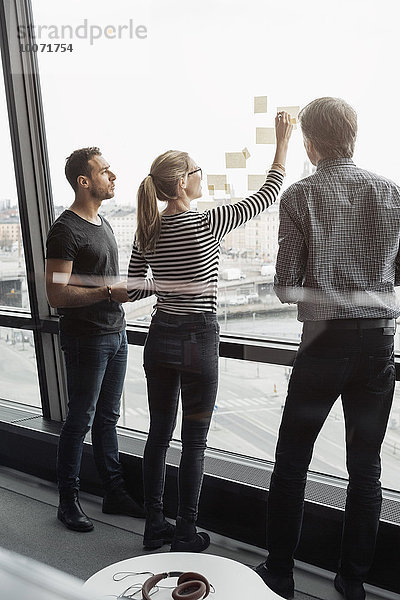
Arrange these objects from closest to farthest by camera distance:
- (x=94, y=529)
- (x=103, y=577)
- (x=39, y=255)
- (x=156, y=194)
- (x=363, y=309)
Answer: (x=103, y=577) < (x=363, y=309) < (x=156, y=194) < (x=94, y=529) < (x=39, y=255)

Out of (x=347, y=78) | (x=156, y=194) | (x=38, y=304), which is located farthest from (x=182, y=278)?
(x=38, y=304)

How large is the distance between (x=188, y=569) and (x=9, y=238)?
2072mm

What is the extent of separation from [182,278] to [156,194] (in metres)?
0.27

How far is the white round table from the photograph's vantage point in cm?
148

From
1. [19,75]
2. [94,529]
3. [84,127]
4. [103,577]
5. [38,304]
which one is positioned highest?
[19,75]

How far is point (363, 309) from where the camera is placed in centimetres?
174

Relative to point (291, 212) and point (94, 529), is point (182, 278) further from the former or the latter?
point (94, 529)

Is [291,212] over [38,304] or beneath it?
over

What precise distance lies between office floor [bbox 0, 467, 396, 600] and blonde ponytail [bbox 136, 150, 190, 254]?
98 centimetres

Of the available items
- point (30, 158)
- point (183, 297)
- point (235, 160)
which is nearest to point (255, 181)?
Answer: point (235, 160)

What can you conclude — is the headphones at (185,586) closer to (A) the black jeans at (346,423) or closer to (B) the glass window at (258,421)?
(A) the black jeans at (346,423)

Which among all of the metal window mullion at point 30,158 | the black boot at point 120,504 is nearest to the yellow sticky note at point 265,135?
the metal window mullion at point 30,158

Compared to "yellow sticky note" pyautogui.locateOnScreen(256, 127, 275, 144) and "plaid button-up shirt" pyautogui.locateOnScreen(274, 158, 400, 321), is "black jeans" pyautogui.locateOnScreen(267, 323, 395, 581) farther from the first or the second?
"yellow sticky note" pyautogui.locateOnScreen(256, 127, 275, 144)

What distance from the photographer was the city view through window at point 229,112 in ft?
6.91
